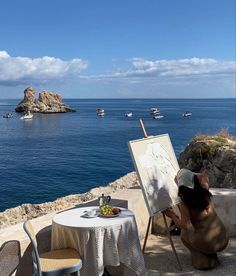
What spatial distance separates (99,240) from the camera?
485cm

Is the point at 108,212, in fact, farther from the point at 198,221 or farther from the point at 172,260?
the point at 172,260

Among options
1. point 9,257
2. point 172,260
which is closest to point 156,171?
point 172,260

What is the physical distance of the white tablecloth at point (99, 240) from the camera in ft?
15.9

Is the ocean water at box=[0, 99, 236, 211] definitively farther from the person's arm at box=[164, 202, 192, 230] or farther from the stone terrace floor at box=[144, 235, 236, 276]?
the person's arm at box=[164, 202, 192, 230]

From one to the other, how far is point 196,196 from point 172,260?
4.35 ft

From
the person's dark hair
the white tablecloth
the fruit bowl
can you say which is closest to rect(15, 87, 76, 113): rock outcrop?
the person's dark hair

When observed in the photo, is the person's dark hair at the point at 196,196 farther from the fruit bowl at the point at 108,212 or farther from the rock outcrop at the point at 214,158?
the rock outcrop at the point at 214,158

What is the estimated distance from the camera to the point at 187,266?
620 centimetres

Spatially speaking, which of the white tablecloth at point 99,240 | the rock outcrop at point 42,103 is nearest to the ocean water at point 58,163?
the white tablecloth at point 99,240

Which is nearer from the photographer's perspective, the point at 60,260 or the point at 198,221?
the point at 60,260

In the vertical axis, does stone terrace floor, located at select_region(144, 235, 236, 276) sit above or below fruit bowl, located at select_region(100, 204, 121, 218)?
below

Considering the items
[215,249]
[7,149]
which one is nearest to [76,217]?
[215,249]

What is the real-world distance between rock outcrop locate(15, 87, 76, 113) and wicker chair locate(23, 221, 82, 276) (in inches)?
4759

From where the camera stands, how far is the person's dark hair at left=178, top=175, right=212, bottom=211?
18.6ft
